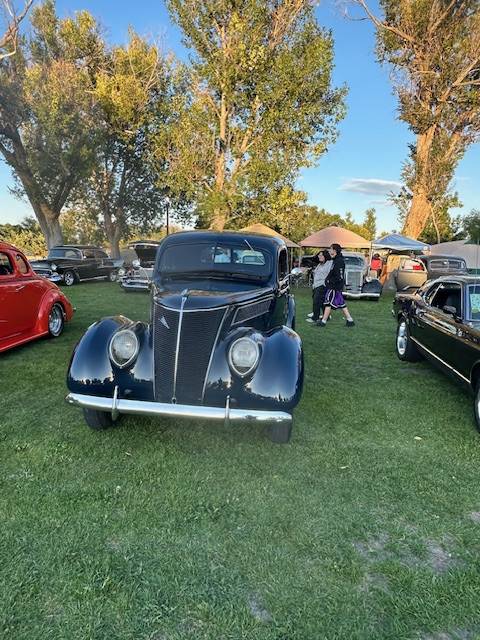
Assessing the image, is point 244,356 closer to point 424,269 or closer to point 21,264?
point 21,264

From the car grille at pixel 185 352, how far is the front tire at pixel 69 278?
52.5ft

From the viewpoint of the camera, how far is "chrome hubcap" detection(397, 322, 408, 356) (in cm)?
699

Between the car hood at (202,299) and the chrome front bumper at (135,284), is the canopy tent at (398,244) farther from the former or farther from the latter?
the car hood at (202,299)

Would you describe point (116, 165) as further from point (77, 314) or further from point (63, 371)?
point (63, 371)

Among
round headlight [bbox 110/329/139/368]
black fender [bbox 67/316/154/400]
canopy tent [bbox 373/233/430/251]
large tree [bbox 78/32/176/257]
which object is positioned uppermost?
large tree [bbox 78/32/176/257]

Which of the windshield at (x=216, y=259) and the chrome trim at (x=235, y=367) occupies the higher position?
the windshield at (x=216, y=259)

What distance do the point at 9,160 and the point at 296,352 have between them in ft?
74.6

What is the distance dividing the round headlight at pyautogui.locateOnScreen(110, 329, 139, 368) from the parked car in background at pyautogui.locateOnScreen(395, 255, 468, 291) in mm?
14124

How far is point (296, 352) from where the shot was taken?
364cm

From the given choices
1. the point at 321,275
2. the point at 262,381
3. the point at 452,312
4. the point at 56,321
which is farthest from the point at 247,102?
the point at 262,381

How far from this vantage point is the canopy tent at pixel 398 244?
657 inches

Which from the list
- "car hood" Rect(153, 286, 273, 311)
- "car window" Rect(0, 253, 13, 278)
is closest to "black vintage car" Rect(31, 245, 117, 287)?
"car window" Rect(0, 253, 13, 278)

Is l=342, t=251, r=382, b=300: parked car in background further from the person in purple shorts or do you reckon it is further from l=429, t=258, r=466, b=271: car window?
the person in purple shorts

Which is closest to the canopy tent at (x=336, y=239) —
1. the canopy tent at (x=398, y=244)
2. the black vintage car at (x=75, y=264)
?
the canopy tent at (x=398, y=244)
